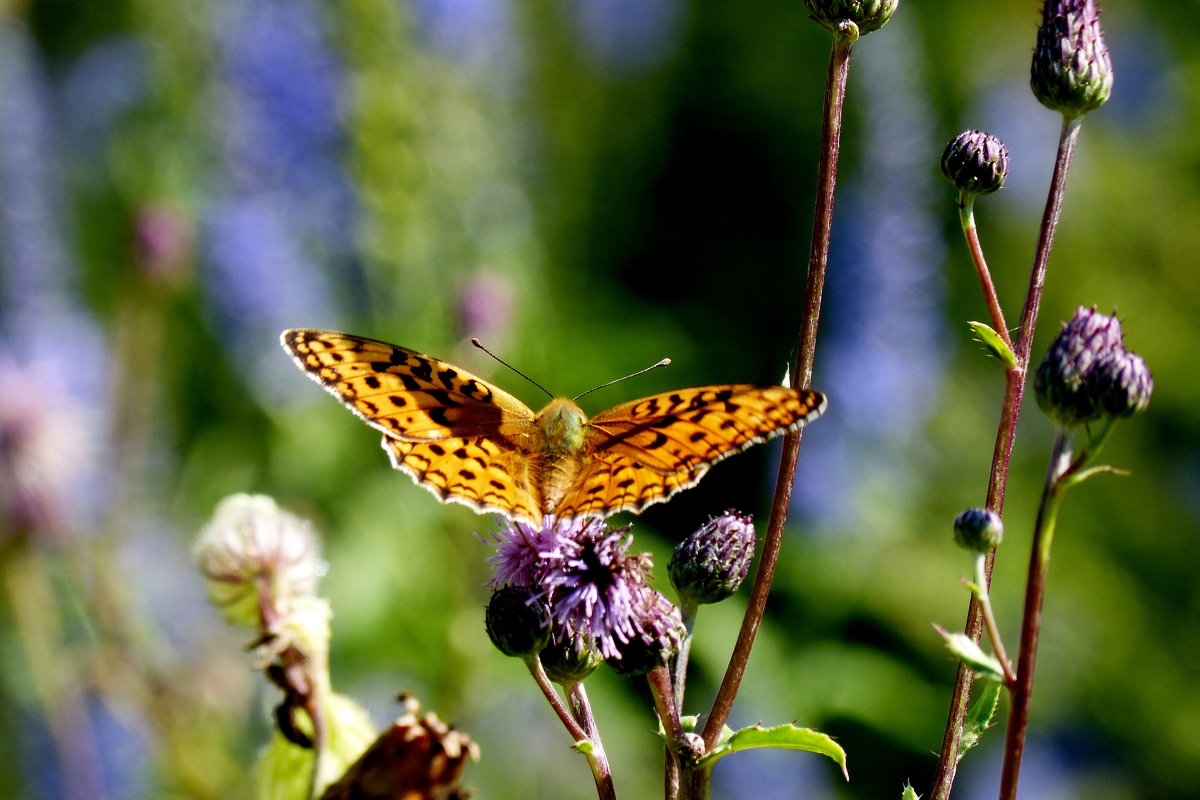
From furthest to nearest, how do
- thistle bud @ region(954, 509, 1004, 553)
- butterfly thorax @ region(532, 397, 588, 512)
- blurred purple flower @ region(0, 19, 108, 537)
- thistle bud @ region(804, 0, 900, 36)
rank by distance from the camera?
1. blurred purple flower @ region(0, 19, 108, 537)
2. butterfly thorax @ region(532, 397, 588, 512)
3. thistle bud @ region(804, 0, 900, 36)
4. thistle bud @ region(954, 509, 1004, 553)

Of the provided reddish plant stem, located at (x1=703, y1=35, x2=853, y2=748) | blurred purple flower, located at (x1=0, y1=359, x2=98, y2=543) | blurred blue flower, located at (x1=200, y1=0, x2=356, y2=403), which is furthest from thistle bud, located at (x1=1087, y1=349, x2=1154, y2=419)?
blurred blue flower, located at (x1=200, y1=0, x2=356, y2=403)

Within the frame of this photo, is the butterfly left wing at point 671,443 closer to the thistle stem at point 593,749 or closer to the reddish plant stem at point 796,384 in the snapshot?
the reddish plant stem at point 796,384

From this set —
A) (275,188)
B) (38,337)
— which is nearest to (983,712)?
(38,337)

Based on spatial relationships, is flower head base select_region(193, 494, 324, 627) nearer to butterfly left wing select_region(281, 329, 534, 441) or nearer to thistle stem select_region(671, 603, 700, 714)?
butterfly left wing select_region(281, 329, 534, 441)

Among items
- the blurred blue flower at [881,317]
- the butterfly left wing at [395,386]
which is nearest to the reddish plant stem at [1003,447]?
the butterfly left wing at [395,386]

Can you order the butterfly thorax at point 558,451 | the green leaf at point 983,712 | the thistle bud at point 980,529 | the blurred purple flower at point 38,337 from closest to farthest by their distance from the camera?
1. the thistle bud at point 980,529
2. the green leaf at point 983,712
3. the butterfly thorax at point 558,451
4. the blurred purple flower at point 38,337

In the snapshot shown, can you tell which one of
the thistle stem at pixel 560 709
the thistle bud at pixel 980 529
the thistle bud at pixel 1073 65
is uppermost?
the thistle bud at pixel 1073 65
